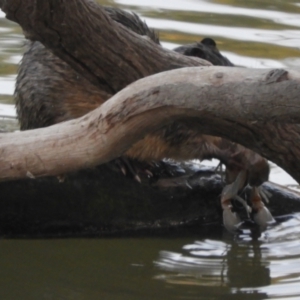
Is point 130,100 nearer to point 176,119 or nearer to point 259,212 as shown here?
point 176,119

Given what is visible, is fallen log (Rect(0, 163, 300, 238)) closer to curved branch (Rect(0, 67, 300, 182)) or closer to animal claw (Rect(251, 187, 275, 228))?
animal claw (Rect(251, 187, 275, 228))

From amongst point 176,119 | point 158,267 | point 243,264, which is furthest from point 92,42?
point 243,264

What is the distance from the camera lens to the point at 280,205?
19.8ft

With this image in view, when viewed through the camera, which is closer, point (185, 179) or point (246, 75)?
point (246, 75)

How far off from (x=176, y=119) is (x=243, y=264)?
58.9 inches

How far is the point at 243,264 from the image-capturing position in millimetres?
5344

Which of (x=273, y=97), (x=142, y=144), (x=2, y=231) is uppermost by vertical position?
(x=273, y=97)

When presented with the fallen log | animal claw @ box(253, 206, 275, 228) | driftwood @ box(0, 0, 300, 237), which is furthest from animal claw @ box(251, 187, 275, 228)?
driftwood @ box(0, 0, 300, 237)

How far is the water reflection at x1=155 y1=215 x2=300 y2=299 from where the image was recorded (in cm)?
499

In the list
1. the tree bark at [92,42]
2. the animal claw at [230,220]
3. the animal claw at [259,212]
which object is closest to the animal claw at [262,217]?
the animal claw at [259,212]

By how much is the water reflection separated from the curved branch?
661 mm

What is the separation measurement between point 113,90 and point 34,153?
0.59m

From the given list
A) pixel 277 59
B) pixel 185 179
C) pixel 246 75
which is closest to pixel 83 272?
pixel 185 179

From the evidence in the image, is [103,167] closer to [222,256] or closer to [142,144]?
[142,144]
